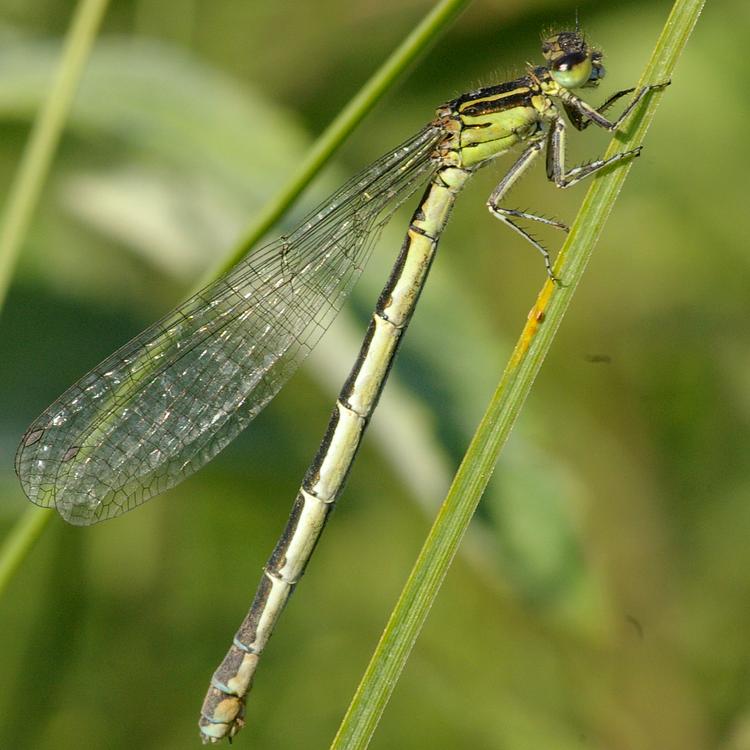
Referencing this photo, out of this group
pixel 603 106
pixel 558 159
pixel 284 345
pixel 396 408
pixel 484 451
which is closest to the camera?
pixel 484 451

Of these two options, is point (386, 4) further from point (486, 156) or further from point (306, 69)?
point (486, 156)

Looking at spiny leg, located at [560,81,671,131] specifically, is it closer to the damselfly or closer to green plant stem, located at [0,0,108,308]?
the damselfly

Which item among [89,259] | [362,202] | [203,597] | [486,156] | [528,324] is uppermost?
[486,156]

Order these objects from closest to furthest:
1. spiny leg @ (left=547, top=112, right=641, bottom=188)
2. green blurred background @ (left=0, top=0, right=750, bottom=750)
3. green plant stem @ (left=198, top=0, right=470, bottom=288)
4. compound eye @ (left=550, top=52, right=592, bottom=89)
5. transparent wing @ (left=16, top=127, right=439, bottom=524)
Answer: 1. green plant stem @ (left=198, top=0, right=470, bottom=288)
2. spiny leg @ (left=547, top=112, right=641, bottom=188)
3. compound eye @ (left=550, top=52, right=592, bottom=89)
4. transparent wing @ (left=16, top=127, right=439, bottom=524)
5. green blurred background @ (left=0, top=0, right=750, bottom=750)

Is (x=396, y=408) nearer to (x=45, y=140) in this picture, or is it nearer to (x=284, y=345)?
(x=284, y=345)

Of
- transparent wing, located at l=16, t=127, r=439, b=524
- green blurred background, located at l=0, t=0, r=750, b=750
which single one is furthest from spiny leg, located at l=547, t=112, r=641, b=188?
transparent wing, located at l=16, t=127, r=439, b=524

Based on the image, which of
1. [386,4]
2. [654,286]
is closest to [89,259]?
[386,4]

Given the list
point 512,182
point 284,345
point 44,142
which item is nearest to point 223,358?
point 284,345
